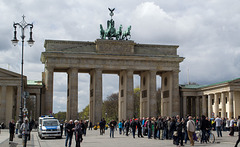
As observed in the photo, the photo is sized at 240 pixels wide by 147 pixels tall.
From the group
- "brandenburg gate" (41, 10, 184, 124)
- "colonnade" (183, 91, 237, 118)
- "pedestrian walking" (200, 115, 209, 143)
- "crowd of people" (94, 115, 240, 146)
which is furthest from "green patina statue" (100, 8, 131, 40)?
"pedestrian walking" (200, 115, 209, 143)

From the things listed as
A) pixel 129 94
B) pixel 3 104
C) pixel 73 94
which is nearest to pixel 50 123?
pixel 3 104

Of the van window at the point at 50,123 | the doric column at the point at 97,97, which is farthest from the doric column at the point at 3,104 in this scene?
the van window at the point at 50,123

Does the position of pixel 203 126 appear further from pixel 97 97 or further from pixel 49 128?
pixel 97 97

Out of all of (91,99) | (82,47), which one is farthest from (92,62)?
(91,99)

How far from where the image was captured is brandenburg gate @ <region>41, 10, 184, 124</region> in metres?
71.5

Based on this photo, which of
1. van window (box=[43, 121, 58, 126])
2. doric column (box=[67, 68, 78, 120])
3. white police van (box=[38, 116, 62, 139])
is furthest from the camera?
doric column (box=[67, 68, 78, 120])

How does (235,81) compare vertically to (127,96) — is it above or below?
above

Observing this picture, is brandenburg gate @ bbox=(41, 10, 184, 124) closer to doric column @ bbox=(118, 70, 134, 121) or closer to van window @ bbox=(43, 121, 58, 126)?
doric column @ bbox=(118, 70, 134, 121)

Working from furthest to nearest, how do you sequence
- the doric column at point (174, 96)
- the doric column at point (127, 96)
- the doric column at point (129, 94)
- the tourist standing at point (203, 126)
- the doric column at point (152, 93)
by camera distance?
the doric column at point (174, 96) < the doric column at point (152, 93) < the doric column at point (129, 94) < the doric column at point (127, 96) < the tourist standing at point (203, 126)

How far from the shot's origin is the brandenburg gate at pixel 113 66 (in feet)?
235

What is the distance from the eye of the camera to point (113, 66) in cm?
7394

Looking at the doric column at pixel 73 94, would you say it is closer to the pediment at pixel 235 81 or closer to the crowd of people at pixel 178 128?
the crowd of people at pixel 178 128

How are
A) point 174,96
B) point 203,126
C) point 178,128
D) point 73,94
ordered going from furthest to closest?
point 174,96, point 73,94, point 203,126, point 178,128

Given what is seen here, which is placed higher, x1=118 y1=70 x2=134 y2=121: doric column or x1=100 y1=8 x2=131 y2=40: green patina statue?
x1=100 y1=8 x2=131 y2=40: green patina statue
